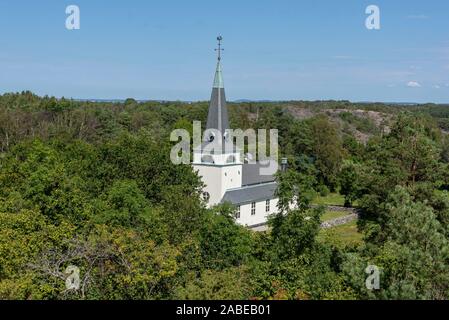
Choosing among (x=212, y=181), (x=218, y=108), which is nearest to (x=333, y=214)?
(x=212, y=181)

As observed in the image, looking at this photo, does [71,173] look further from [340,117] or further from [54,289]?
[340,117]

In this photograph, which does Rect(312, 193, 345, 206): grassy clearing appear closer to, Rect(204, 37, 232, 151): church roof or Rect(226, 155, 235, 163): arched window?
Rect(226, 155, 235, 163): arched window

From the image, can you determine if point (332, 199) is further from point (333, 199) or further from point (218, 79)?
point (218, 79)

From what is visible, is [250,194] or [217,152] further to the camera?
[250,194]

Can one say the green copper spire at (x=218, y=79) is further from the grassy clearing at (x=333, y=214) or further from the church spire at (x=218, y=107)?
the grassy clearing at (x=333, y=214)

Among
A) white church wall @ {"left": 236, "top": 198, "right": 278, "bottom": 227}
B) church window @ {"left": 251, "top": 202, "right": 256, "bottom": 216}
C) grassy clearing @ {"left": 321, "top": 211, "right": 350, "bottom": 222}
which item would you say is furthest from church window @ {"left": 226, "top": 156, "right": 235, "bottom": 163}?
grassy clearing @ {"left": 321, "top": 211, "right": 350, "bottom": 222}

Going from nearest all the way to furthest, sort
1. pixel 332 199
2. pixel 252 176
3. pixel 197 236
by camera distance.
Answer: pixel 197 236 < pixel 252 176 < pixel 332 199
